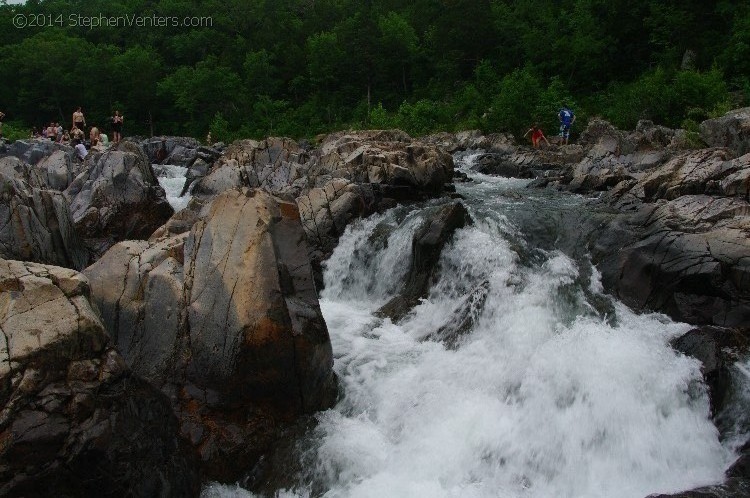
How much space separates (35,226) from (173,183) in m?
15.1

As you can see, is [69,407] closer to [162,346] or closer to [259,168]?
[162,346]

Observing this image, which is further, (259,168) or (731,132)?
(259,168)

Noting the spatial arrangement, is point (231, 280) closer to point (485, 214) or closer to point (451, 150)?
point (485, 214)

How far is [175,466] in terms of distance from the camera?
6.29 metres

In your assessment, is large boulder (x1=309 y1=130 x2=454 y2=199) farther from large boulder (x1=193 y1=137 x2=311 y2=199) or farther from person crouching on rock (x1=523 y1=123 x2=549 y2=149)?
person crouching on rock (x1=523 y1=123 x2=549 y2=149)

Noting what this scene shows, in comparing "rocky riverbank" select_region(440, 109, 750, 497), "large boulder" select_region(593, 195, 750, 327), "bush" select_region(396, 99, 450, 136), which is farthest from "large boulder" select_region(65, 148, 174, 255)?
"bush" select_region(396, 99, 450, 136)

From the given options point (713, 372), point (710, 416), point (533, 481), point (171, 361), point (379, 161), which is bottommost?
point (533, 481)

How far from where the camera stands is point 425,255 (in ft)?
42.1

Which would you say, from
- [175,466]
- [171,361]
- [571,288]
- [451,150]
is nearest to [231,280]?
[171,361]

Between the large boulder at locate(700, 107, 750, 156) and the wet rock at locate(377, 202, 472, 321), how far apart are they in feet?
32.1

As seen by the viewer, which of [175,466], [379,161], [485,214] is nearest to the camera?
[175,466]

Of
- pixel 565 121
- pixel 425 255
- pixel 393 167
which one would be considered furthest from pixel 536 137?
pixel 425 255

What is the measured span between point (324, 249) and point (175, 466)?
30.1 feet

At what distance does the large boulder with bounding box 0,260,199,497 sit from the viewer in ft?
16.7
